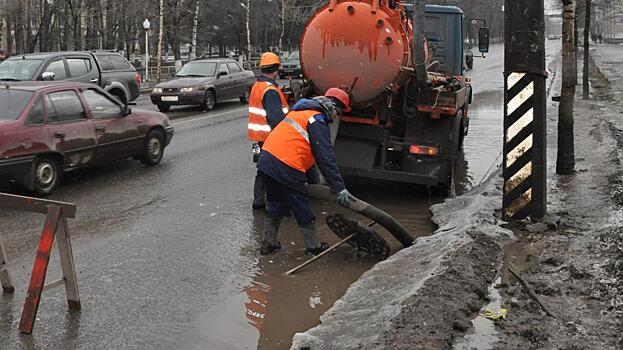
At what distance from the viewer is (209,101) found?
2072cm

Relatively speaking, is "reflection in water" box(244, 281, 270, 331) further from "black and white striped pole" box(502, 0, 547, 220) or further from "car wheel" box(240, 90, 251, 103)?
"car wheel" box(240, 90, 251, 103)

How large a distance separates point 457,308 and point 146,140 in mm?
7266

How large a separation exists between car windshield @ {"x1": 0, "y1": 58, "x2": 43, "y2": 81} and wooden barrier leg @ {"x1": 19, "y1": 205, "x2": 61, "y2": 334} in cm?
1200

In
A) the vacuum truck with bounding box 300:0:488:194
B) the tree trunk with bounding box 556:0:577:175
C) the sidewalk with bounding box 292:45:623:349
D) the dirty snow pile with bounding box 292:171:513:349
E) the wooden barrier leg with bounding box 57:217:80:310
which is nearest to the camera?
the sidewalk with bounding box 292:45:623:349

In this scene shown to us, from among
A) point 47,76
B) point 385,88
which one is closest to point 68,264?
point 385,88

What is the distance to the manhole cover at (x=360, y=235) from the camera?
654 centimetres

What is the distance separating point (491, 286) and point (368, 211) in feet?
4.70

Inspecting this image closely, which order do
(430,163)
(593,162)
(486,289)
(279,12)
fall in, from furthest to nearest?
(279,12), (593,162), (430,163), (486,289)

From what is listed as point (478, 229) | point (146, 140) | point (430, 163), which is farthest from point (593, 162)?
point (146, 140)

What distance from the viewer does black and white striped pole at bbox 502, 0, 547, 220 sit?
23.1 feet

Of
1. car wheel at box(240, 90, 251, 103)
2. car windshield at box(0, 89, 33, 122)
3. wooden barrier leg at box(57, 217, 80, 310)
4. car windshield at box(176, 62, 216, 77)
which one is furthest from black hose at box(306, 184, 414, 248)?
car wheel at box(240, 90, 251, 103)

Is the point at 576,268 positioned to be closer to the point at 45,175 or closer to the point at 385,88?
the point at 385,88

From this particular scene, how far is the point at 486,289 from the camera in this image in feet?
17.6

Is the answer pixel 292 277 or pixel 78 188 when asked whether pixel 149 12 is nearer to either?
pixel 78 188
